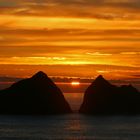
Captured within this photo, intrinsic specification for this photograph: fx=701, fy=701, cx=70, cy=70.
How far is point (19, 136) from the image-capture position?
155125 mm

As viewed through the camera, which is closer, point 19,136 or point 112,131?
point 19,136

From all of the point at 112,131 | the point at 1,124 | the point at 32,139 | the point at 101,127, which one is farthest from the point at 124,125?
the point at 32,139

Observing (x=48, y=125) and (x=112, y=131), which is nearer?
(x=112, y=131)

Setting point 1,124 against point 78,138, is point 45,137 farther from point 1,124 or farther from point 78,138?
point 1,124

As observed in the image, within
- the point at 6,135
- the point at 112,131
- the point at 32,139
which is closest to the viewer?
the point at 32,139

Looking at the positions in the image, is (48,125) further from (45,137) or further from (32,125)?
(45,137)

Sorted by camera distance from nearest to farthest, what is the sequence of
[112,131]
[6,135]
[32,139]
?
1. [32,139]
2. [6,135]
3. [112,131]

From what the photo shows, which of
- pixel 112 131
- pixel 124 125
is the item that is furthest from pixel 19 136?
pixel 124 125

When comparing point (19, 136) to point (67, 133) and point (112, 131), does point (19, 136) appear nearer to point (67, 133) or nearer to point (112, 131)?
point (67, 133)

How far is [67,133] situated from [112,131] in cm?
1224

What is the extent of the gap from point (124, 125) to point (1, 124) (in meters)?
33.4

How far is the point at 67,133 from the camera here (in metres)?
165

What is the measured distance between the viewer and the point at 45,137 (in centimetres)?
15338

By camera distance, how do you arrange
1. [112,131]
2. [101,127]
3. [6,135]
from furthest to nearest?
1. [101,127]
2. [112,131]
3. [6,135]
